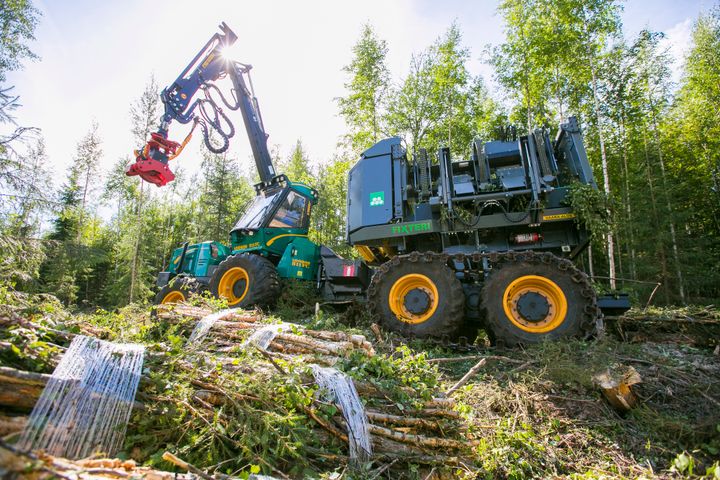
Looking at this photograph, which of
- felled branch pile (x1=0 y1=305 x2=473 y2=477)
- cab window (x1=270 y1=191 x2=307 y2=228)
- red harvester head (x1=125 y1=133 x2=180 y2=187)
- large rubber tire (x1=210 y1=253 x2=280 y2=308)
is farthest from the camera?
cab window (x1=270 y1=191 x2=307 y2=228)

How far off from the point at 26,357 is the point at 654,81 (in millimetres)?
23123

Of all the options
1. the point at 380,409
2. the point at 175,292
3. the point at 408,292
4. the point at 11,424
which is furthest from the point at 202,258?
the point at 11,424

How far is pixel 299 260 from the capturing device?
779cm

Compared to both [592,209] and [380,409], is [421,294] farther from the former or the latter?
[380,409]

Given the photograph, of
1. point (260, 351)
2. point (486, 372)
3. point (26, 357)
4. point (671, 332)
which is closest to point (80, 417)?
point (26, 357)

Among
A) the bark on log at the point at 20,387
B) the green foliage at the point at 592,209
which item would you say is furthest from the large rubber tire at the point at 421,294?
the bark on log at the point at 20,387

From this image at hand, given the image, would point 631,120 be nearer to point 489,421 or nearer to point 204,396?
point 489,421

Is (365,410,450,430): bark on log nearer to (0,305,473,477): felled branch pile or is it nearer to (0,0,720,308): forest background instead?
(0,305,473,477): felled branch pile

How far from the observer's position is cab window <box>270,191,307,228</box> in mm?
8125

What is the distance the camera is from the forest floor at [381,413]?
203cm

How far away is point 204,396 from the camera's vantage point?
7.66ft

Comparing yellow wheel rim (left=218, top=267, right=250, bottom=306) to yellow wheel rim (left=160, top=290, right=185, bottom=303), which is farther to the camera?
yellow wheel rim (left=160, top=290, right=185, bottom=303)

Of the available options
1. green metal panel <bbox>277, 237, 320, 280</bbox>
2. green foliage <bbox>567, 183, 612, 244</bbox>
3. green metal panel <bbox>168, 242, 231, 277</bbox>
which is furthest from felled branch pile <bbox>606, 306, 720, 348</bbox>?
green metal panel <bbox>168, 242, 231, 277</bbox>

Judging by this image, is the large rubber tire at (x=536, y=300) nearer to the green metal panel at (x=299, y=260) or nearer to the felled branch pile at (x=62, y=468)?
the green metal panel at (x=299, y=260)
